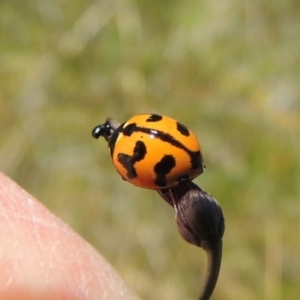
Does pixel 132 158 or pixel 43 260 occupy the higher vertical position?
pixel 132 158

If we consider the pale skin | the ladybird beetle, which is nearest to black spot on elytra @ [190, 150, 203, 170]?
the ladybird beetle

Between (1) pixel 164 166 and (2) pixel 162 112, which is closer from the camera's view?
(1) pixel 164 166

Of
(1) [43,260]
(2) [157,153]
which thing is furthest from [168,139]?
(1) [43,260]

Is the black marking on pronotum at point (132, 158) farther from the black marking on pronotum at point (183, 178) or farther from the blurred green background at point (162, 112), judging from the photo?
the blurred green background at point (162, 112)

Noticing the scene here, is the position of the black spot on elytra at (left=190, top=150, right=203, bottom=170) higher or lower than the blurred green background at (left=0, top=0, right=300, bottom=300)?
higher

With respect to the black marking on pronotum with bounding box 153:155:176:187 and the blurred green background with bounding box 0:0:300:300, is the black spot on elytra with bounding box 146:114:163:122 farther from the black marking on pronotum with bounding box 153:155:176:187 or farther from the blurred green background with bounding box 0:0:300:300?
the blurred green background with bounding box 0:0:300:300

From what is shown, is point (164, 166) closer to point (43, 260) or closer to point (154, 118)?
point (154, 118)

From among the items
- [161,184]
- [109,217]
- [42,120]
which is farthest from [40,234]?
Result: [42,120]

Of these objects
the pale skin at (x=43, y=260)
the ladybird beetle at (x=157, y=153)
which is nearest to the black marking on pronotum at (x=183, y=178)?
the ladybird beetle at (x=157, y=153)
